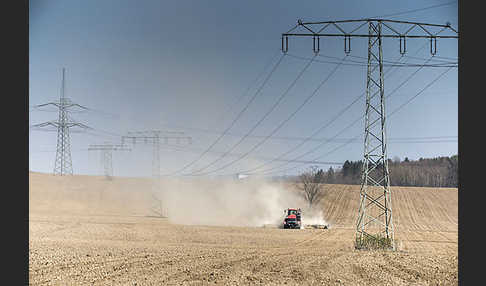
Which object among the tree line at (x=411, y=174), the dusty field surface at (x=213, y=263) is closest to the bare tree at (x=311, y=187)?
→ the tree line at (x=411, y=174)

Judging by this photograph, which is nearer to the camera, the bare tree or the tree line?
the bare tree

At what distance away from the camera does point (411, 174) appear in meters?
132

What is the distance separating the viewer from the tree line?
394ft

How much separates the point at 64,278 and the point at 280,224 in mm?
42247

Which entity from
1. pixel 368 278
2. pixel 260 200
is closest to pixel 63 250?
pixel 368 278

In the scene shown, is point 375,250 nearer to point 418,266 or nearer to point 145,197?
point 418,266

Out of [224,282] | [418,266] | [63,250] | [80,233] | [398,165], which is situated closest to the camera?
[224,282]

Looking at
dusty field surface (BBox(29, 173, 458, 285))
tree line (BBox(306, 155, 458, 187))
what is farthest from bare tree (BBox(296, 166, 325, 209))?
dusty field surface (BBox(29, 173, 458, 285))

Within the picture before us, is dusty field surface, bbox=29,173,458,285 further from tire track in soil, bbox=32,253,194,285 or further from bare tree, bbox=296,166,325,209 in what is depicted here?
bare tree, bbox=296,166,325,209

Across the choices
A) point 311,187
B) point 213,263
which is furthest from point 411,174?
point 213,263

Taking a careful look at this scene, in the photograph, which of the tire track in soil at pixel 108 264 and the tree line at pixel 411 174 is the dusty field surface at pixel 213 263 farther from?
the tree line at pixel 411 174

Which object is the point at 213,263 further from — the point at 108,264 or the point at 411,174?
the point at 411,174

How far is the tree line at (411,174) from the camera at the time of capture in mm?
120144

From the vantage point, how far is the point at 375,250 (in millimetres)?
26531
